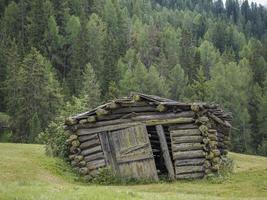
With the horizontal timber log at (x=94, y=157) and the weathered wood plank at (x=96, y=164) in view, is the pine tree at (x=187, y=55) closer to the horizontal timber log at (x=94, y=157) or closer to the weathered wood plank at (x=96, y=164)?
the horizontal timber log at (x=94, y=157)

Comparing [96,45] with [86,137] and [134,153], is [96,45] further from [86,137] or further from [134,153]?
[134,153]

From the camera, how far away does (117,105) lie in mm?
30156

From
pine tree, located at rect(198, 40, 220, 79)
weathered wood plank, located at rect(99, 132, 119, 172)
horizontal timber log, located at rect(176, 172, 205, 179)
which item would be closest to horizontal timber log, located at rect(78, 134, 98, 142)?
weathered wood plank, located at rect(99, 132, 119, 172)

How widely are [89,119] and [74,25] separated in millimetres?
103112

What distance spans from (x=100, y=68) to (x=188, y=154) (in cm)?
8762

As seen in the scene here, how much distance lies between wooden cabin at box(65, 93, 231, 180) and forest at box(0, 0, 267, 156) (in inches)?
539

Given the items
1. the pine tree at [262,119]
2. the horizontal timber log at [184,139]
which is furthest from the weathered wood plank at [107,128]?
the pine tree at [262,119]

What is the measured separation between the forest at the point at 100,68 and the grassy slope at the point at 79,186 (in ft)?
47.1

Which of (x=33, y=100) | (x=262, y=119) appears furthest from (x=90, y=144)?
(x=262, y=119)

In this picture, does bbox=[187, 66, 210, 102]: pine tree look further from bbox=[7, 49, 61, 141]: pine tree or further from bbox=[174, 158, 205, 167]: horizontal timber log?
bbox=[174, 158, 205, 167]: horizontal timber log

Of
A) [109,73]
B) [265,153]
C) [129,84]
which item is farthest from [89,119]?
[109,73]

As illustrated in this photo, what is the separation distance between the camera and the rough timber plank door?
29.4 m

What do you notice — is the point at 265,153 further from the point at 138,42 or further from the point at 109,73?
the point at 138,42

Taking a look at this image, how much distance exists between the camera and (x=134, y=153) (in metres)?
29.7
